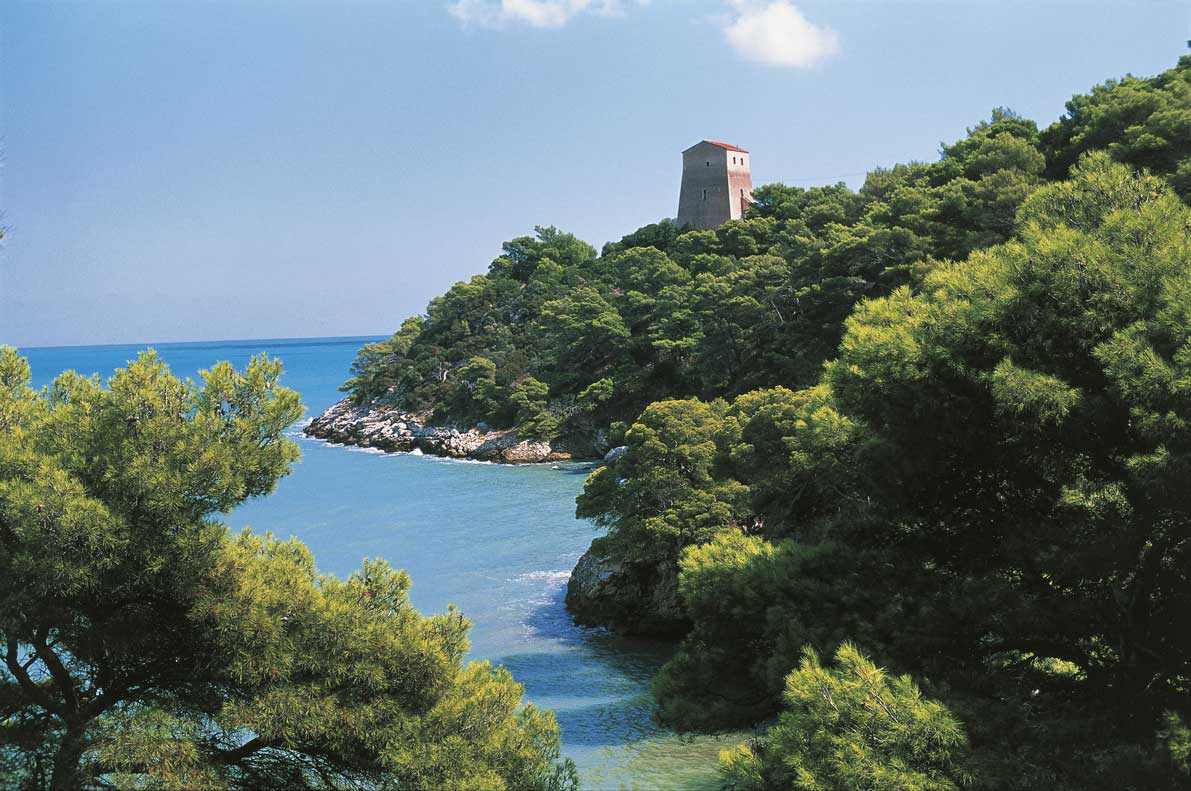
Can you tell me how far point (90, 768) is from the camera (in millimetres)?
4363

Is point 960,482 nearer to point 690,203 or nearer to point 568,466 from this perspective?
point 568,466

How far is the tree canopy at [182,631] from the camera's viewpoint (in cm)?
440

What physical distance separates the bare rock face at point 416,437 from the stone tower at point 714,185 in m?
20.0

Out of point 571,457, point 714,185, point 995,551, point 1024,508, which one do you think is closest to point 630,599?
point 995,551

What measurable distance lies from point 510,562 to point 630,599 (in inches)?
216

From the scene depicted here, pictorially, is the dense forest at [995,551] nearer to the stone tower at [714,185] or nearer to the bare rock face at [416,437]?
the bare rock face at [416,437]

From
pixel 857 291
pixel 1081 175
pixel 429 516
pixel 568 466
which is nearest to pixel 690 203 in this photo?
pixel 568 466

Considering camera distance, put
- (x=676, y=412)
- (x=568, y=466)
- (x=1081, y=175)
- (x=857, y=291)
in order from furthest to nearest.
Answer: (x=568, y=466) < (x=857, y=291) < (x=676, y=412) < (x=1081, y=175)

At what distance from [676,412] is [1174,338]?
1146 centimetres

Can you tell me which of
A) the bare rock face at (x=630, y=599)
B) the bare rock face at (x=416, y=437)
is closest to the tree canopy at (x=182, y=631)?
the bare rock face at (x=630, y=599)

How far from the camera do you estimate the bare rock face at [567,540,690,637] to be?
14.2 meters

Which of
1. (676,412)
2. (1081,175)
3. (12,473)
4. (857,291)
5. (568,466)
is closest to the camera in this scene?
(12,473)

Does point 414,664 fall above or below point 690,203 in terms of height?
below

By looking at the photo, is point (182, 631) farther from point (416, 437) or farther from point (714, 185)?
point (714, 185)
